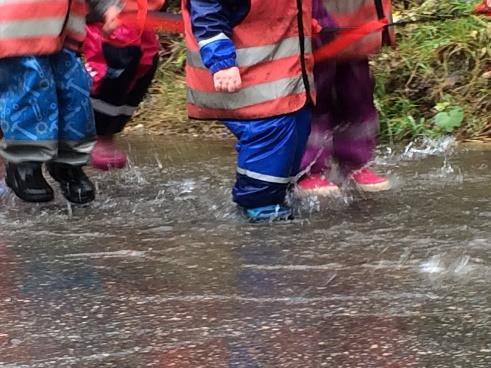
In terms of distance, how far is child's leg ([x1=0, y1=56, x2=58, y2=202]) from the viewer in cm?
390

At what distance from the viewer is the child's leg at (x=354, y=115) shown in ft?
13.8

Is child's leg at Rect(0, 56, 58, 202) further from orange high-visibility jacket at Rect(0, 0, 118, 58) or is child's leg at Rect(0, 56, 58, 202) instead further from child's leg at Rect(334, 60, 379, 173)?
child's leg at Rect(334, 60, 379, 173)

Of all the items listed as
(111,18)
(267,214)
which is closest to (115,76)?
(111,18)

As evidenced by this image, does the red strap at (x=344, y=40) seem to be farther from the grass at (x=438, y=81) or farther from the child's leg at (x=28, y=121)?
the grass at (x=438, y=81)

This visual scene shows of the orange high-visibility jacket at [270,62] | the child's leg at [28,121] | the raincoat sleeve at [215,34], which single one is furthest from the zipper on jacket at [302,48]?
the child's leg at [28,121]

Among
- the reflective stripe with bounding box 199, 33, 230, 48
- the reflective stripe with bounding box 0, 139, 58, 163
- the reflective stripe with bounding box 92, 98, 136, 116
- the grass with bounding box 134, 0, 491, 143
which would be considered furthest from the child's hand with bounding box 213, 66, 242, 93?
the grass with bounding box 134, 0, 491, 143

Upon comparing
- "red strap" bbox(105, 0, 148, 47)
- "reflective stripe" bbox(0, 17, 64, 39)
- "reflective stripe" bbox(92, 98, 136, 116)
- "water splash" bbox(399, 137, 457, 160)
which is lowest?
"water splash" bbox(399, 137, 457, 160)

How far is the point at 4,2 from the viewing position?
3.83m

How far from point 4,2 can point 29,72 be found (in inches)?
10.3

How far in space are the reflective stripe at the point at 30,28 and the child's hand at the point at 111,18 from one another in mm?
337

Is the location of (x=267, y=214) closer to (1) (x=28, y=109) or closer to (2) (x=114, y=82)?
(1) (x=28, y=109)

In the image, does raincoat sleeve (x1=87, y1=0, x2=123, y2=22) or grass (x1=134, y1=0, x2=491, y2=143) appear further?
grass (x1=134, y1=0, x2=491, y2=143)

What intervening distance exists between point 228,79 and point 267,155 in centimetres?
32

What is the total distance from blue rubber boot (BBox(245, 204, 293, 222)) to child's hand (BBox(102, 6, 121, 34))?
3.17ft
